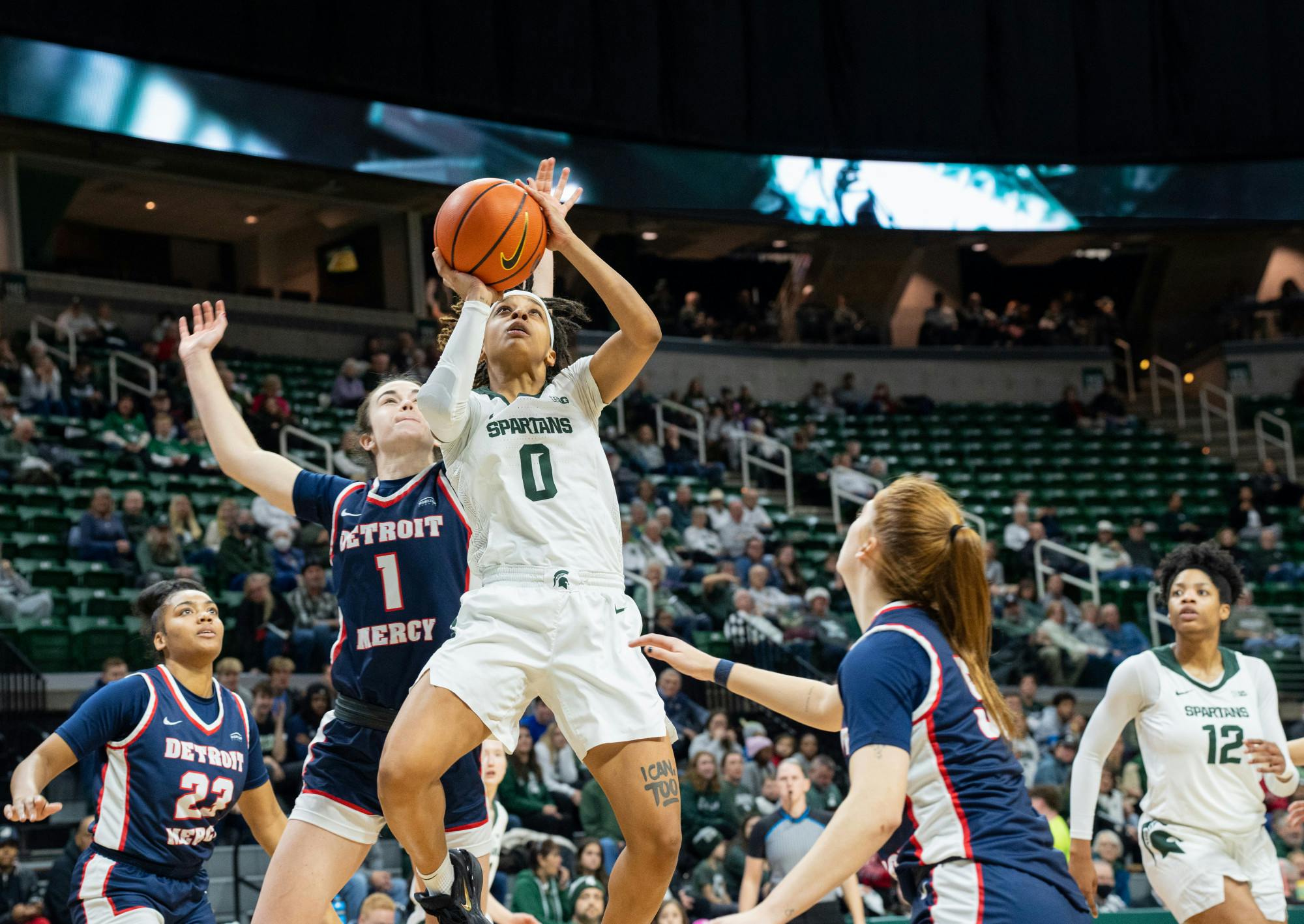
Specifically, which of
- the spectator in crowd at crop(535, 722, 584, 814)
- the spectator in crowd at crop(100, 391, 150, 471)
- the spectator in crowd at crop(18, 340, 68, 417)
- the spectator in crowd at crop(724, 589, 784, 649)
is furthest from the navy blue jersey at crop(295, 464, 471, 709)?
the spectator in crowd at crop(18, 340, 68, 417)

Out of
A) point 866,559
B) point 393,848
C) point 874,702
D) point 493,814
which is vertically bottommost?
point 393,848

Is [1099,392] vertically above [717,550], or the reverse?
[1099,392]

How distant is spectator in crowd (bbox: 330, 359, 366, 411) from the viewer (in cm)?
1883

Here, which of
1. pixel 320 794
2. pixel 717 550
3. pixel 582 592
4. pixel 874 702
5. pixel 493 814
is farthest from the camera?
pixel 717 550

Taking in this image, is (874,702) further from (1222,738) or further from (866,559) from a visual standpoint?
(1222,738)

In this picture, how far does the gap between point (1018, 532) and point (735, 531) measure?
3.76m

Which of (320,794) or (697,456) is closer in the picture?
(320,794)

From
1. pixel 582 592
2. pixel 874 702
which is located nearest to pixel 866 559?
pixel 874 702

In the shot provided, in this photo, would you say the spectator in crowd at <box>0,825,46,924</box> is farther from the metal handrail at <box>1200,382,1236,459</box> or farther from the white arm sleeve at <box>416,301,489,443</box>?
the metal handrail at <box>1200,382,1236,459</box>

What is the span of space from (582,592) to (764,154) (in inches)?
760

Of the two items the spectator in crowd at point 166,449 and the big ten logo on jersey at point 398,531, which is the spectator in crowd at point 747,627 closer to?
the spectator in crowd at point 166,449

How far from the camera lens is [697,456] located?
20.8m

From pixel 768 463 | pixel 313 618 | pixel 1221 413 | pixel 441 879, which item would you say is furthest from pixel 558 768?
pixel 1221 413

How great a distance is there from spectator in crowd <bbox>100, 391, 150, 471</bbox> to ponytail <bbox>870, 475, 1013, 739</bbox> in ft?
41.5
